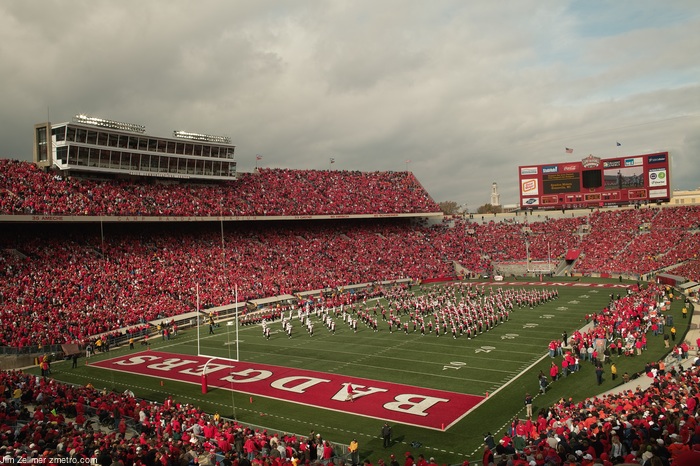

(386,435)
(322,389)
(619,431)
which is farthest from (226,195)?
(619,431)

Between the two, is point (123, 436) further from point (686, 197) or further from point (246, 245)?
point (686, 197)

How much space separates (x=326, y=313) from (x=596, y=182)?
112 feet

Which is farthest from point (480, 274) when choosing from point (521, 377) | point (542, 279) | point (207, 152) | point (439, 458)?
point (439, 458)

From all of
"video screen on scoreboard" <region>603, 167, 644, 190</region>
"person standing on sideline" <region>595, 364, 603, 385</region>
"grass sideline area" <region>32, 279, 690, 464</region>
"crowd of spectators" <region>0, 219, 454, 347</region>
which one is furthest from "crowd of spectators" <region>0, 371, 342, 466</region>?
"video screen on scoreboard" <region>603, 167, 644, 190</region>

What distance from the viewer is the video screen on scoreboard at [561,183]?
51.4 m

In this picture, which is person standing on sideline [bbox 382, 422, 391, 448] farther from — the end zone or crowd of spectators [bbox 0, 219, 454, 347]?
crowd of spectators [bbox 0, 219, 454, 347]

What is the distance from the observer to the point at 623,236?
46438mm

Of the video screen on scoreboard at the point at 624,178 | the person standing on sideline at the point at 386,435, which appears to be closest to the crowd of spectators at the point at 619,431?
the person standing on sideline at the point at 386,435

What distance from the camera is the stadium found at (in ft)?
36.3

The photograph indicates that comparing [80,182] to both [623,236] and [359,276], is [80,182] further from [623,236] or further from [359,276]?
[623,236]

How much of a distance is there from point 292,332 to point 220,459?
16.2 metres

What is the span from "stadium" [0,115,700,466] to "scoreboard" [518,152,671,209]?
Answer: 0.64 feet

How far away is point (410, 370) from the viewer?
59.3 feet

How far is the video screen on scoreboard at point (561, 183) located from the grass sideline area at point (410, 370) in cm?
2511
